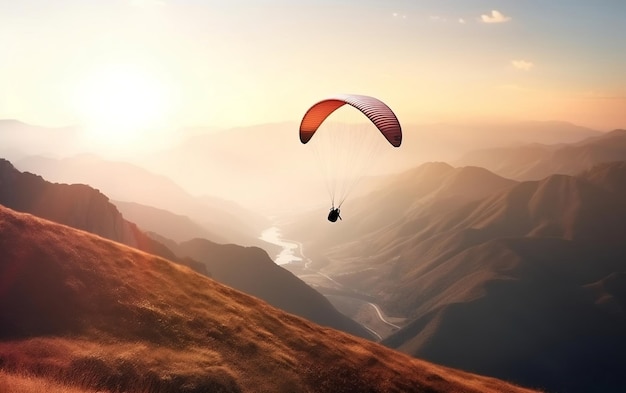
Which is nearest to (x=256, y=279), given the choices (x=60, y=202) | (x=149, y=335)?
(x=60, y=202)

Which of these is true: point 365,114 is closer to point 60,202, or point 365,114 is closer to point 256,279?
point 60,202

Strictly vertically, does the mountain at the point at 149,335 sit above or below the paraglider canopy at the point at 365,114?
below

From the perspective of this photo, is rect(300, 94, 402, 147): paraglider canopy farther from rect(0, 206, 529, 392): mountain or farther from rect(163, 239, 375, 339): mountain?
rect(163, 239, 375, 339): mountain

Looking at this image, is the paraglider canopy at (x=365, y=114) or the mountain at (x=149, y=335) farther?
the paraglider canopy at (x=365, y=114)

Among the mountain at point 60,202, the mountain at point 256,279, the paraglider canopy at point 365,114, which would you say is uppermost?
the paraglider canopy at point 365,114

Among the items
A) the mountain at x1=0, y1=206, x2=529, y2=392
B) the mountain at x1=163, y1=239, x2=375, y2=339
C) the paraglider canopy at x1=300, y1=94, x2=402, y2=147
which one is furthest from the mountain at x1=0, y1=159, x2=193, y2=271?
the paraglider canopy at x1=300, y1=94, x2=402, y2=147

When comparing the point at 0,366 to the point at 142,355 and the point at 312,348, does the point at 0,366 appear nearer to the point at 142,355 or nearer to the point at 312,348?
the point at 142,355

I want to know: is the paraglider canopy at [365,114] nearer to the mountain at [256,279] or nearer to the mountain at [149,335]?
the mountain at [149,335]

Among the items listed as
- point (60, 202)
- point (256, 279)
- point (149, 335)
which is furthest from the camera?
point (256, 279)

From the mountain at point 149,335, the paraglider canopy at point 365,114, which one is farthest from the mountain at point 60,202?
the paraglider canopy at point 365,114
